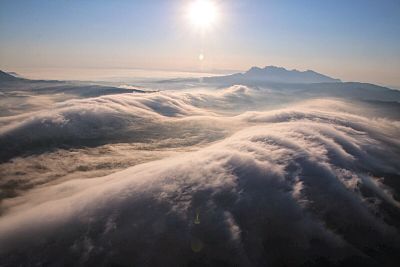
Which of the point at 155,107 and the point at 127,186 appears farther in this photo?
the point at 155,107

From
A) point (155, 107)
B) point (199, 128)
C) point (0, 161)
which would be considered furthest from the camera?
point (155, 107)

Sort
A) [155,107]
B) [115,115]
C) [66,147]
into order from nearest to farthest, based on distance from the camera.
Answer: [66,147]
[115,115]
[155,107]

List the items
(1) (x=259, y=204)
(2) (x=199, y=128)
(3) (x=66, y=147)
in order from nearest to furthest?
(1) (x=259, y=204) → (3) (x=66, y=147) → (2) (x=199, y=128)

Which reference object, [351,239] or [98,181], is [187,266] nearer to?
[351,239]

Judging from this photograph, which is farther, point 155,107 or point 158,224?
point 155,107

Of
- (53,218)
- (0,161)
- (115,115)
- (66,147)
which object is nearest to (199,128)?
(115,115)

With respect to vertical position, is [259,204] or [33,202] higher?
[259,204]

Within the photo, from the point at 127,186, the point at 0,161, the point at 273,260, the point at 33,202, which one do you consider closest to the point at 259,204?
the point at 273,260

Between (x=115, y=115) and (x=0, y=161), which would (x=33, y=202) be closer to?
(x=0, y=161)

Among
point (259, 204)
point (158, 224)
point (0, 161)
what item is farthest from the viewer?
point (0, 161)
